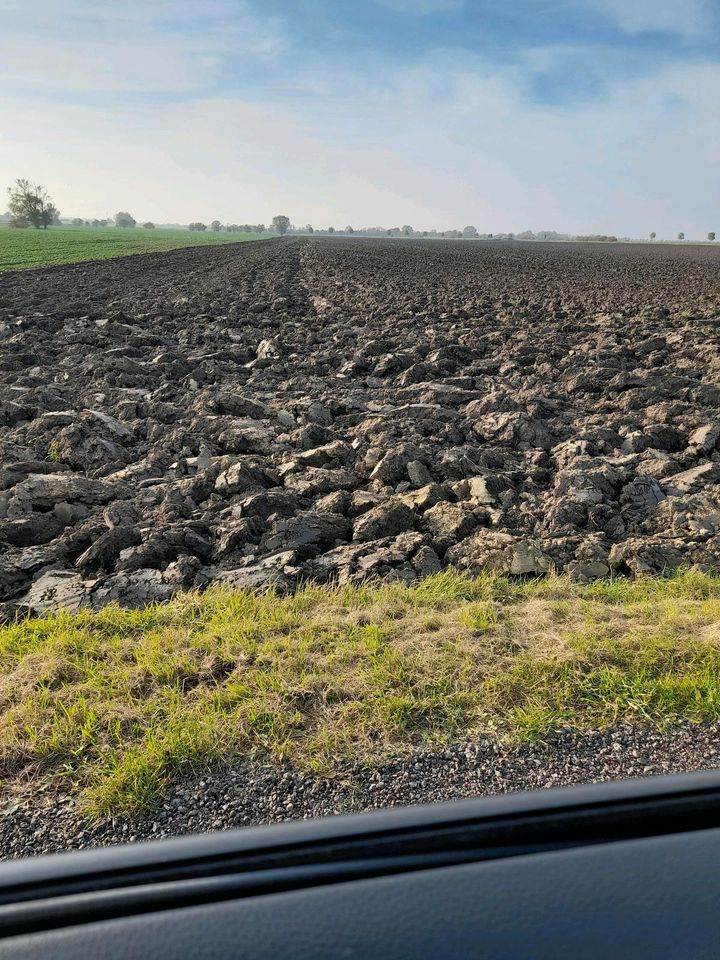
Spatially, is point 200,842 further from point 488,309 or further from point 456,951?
point 488,309

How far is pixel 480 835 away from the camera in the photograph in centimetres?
141

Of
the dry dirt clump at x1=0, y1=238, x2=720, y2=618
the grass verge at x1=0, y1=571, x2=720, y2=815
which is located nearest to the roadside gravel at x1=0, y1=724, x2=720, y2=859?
the grass verge at x1=0, y1=571, x2=720, y2=815

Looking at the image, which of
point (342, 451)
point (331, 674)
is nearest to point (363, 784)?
point (331, 674)

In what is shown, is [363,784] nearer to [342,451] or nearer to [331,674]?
[331,674]

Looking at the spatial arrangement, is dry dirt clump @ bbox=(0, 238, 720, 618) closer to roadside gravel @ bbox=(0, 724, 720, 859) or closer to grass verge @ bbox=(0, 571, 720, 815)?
grass verge @ bbox=(0, 571, 720, 815)

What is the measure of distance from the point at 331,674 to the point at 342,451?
3.75 metres

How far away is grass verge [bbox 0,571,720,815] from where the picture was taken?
3170 mm

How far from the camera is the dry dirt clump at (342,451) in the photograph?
16.9 feet

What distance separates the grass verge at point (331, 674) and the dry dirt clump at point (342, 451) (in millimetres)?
441

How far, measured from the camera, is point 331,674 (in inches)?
146

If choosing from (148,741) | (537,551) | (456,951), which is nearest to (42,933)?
(456,951)

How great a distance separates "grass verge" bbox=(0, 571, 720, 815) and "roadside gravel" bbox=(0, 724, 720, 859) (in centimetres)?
10

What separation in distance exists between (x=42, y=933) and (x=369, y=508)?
480cm

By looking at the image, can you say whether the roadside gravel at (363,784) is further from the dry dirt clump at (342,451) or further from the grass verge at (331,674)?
the dry dirt clump at (342,451)
